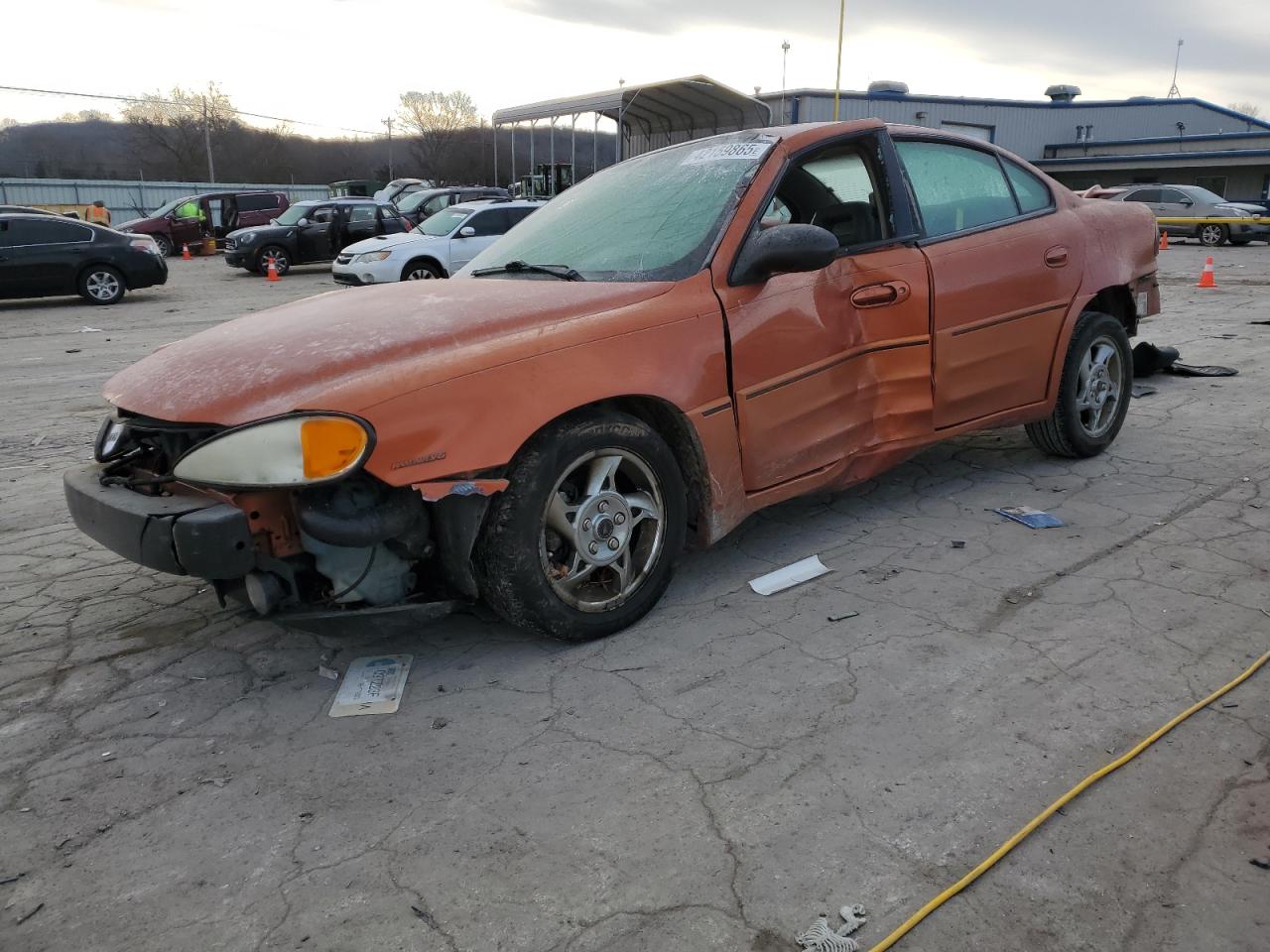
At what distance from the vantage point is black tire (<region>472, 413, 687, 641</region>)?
9.70 feet

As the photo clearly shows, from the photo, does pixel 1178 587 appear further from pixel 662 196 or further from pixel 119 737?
pixel 119 737

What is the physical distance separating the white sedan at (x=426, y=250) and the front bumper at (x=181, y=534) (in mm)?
12555

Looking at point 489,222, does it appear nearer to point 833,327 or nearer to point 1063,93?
point 833,327

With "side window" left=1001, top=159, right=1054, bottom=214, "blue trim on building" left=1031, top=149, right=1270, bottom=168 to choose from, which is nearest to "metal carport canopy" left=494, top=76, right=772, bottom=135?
"side window" left=1001, top=159, right=1054, bottom=214

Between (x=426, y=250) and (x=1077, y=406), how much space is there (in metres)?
12.5

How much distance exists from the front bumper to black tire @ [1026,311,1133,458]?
389 centimetres

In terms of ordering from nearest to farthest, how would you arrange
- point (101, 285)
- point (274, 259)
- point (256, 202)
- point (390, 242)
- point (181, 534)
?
point (181, 534) < point (101, 285) < point (390, 242) < point (274, 259) < point (256, 202)

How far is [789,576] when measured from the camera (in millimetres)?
3791

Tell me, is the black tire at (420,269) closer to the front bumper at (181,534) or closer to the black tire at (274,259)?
the black tire at (274,259)

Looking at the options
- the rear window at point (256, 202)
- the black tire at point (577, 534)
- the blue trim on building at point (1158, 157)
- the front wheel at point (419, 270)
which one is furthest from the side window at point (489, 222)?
the blue trim on building at point (1158, 157)

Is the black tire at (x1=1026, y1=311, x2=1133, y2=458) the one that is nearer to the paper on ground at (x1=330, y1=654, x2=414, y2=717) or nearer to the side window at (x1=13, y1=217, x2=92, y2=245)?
the paper on ground at (x1=330, y1=654, x2=414, y2=717)

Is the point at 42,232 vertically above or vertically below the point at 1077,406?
above

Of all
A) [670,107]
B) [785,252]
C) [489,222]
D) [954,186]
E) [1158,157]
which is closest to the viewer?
[785,252]

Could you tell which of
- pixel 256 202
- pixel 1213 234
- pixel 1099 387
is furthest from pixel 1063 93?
pixel 1099 387
